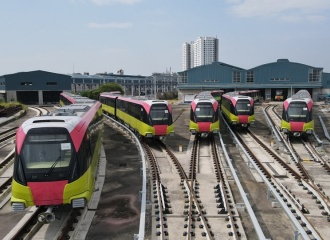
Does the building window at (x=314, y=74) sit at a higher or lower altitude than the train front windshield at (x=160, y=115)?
higher

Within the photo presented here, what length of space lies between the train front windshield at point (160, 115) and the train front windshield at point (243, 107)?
323 inches

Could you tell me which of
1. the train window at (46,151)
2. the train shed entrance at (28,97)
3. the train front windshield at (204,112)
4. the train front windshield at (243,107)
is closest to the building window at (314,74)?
the train front windshield at (243,107)

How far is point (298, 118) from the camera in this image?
901 inches

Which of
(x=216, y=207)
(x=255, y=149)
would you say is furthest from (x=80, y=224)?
(x=255, y=149)

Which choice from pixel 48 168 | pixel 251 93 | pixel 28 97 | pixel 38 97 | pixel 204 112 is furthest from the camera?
pixel 28 97

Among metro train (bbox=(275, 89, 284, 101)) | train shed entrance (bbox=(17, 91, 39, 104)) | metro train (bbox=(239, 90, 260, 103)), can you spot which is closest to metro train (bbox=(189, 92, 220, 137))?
metro train (bbox=(239, 90, 260, 103))

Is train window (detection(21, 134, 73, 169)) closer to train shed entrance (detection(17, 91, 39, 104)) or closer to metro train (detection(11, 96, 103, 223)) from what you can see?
metro train (detection(11, 96, 103, 223))

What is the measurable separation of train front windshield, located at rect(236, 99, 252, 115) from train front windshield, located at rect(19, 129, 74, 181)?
2019 centimetres

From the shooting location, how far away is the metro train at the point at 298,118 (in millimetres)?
22781

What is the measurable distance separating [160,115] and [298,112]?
948 cm

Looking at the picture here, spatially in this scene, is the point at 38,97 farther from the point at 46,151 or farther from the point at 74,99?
the point at 46,151

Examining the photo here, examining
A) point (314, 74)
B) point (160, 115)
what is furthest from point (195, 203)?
point (314, 74)

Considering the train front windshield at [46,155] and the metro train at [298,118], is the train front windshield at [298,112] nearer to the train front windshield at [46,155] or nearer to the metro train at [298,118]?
the metro train at [298,118]

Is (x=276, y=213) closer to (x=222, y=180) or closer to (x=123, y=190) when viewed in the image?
(x=222, y=180)
